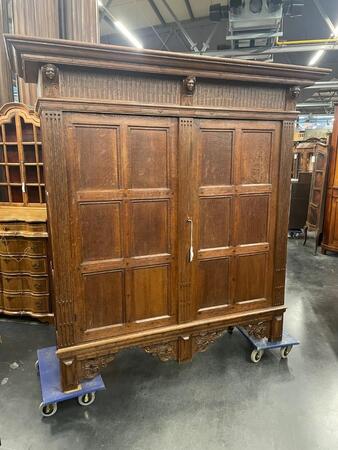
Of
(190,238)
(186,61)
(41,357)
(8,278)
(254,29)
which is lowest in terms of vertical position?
(41,357)

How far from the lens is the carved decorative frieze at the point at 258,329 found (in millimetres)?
2410

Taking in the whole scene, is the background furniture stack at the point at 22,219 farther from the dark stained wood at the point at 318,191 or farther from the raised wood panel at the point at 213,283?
the dark stained wood at the point at 318,191

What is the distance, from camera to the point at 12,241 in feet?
9.36

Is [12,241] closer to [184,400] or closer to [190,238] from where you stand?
[190,238]

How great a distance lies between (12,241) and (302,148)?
733cm

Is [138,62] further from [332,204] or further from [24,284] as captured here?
[332,204]

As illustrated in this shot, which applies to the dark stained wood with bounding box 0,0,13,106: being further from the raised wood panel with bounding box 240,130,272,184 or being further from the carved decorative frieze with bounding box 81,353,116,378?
the carved decorative frieze with bounding box 81,353,116,378

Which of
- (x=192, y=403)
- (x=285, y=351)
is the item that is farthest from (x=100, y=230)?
(x=285, y=351)

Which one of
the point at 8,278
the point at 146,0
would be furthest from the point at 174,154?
the point at 146,0

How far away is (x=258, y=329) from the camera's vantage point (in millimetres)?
2428

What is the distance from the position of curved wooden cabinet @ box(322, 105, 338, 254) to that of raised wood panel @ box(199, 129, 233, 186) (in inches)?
140

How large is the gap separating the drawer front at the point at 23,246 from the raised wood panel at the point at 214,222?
5.10ft

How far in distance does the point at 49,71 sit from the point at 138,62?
0.49 metres

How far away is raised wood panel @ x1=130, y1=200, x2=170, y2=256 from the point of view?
77.6 inches
